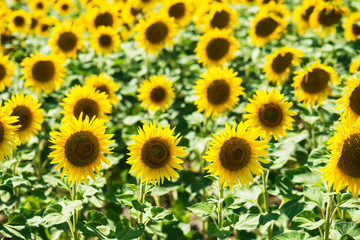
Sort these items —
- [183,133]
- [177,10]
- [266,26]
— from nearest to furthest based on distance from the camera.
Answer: [183,133] < [266,26] < [177,10]

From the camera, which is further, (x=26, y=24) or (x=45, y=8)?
(x=45, y=8)

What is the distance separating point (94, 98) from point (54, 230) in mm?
1391

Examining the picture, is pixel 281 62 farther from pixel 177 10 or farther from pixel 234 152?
pixel 177 10

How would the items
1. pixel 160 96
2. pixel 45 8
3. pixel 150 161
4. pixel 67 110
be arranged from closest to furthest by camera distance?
pixel 150 161, pixel 67 110, pixel 160 96, pixel 45 8

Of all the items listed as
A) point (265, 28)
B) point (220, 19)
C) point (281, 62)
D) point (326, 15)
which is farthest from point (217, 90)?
point (326, 15)

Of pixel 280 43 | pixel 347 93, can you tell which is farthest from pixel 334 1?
pixel 347 93

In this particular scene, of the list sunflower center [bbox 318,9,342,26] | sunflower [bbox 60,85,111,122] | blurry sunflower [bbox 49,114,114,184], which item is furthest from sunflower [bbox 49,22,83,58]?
sunflower center [bbox 318,9,342,26]

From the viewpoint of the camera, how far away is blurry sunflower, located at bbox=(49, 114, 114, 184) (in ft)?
9.06

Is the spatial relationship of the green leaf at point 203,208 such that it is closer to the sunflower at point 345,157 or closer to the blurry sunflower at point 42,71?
the sunflower at point 345,157

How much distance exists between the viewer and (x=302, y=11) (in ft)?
17.0

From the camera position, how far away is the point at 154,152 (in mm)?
2812

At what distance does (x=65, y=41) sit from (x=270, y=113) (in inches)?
133

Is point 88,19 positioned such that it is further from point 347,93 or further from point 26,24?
point 347,93

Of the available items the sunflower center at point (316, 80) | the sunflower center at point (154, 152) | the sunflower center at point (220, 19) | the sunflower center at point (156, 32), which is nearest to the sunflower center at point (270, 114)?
the sunflower center at point (316, 80)
